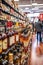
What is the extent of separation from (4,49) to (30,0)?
1562 centimetres

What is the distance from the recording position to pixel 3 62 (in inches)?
106

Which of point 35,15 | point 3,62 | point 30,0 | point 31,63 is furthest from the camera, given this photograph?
point 35,15

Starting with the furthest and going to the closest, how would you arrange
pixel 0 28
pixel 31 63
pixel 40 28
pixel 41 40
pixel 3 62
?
pixel 41 40 < pixel 40 28 < pixel 31 63 < pixel 0 28 < pixel 3 62

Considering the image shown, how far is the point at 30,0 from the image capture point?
59.0 feet

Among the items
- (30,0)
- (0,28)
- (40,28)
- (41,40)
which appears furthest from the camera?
(30,0)

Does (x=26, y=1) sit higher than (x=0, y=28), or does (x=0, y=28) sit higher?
(x=26, y=1)

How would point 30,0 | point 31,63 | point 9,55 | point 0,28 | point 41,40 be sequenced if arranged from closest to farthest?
point 0,28, point 9,55, point 31,63, point 41,40, point 30,0

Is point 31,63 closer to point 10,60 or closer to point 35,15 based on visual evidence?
point 10,60

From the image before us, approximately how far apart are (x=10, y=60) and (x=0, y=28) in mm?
764

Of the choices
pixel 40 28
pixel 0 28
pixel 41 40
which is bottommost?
pixel 41 40

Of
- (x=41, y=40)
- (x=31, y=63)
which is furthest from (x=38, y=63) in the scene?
(x=41, y=40)

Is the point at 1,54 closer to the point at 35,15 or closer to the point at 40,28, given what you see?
the point at 40,28

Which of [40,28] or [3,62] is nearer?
[3,62]

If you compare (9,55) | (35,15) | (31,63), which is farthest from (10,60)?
(35,15)
